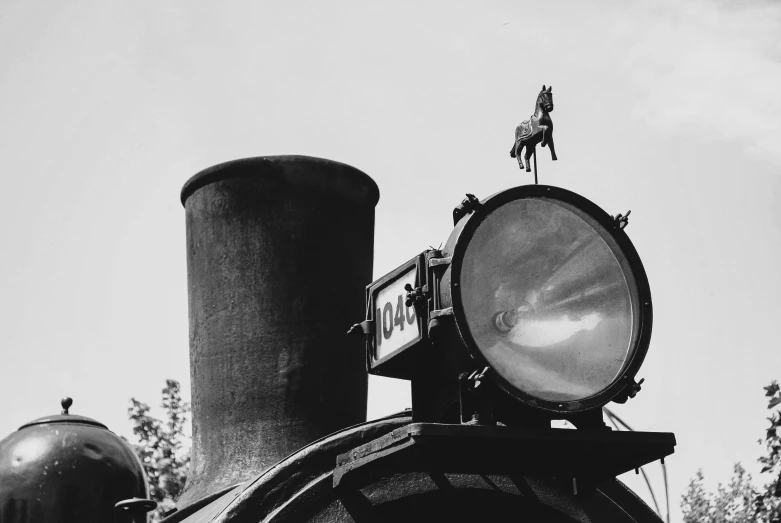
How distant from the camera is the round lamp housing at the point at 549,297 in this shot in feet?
8.66

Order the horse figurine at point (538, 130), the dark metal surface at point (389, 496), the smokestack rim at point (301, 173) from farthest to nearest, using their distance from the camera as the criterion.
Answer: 1. the smokestack rim at point (301, 173)
2. the horse figurine at point (538, 130)
3. the dark metal surface at point (389, 496)

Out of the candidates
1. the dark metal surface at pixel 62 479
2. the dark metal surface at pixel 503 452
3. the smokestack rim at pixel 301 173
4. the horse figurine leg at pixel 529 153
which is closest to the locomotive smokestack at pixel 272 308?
the smokestack rim at pixel 301 173

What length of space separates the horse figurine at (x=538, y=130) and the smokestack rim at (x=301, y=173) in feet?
3.70

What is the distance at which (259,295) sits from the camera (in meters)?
3.88

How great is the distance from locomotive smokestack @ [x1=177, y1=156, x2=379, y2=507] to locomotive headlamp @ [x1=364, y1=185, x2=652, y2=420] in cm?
95

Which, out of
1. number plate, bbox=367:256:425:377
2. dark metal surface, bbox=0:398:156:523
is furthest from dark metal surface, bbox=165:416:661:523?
dark metal surface, bbox=0:398:156:523

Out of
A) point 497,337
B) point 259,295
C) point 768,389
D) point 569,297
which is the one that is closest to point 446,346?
point 497,337

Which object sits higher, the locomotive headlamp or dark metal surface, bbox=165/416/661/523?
the locomotive headlamp

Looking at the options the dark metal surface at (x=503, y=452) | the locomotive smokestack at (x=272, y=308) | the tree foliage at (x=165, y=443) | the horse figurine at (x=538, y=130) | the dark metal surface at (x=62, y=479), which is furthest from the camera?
the tree foliage at (x=165, y=443)

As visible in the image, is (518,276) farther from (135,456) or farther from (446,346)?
(135,456)

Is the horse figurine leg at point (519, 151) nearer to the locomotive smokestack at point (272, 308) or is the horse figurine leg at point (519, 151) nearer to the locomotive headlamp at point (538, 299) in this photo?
the locomotive headlamp at point (538, 299)

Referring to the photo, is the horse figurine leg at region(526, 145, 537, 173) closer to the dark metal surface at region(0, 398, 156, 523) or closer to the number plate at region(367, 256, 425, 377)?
the number plate at region(367, 256, 425, 377)

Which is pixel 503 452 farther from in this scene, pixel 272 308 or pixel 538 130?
pixel 272 308

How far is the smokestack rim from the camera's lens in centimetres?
397
